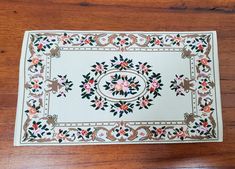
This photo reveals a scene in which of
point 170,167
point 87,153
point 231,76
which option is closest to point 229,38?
point 231,76

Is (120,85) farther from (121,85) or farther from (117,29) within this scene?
(117,29)

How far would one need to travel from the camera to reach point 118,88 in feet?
2.65

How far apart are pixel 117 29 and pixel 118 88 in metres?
0.19

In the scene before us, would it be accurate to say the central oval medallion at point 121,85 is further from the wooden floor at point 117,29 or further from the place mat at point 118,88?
the wooden floor at point 117,29

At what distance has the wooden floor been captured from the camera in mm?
749

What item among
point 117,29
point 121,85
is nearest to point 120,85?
point 121,85

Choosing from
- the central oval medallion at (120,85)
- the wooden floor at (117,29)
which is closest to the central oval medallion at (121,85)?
the central oval medallion at (120,85)

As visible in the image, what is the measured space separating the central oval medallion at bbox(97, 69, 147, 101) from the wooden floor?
0.45ft

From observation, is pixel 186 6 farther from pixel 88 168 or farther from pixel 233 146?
pixel 88 168

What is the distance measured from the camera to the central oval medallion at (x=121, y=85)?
80 cm

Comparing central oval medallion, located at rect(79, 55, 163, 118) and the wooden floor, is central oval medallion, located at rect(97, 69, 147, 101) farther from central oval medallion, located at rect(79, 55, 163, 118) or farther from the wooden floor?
the wooden floor

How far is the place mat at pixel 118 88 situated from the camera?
774 millimetres

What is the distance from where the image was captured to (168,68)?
2.72 ft

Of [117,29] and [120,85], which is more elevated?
[117,29]
